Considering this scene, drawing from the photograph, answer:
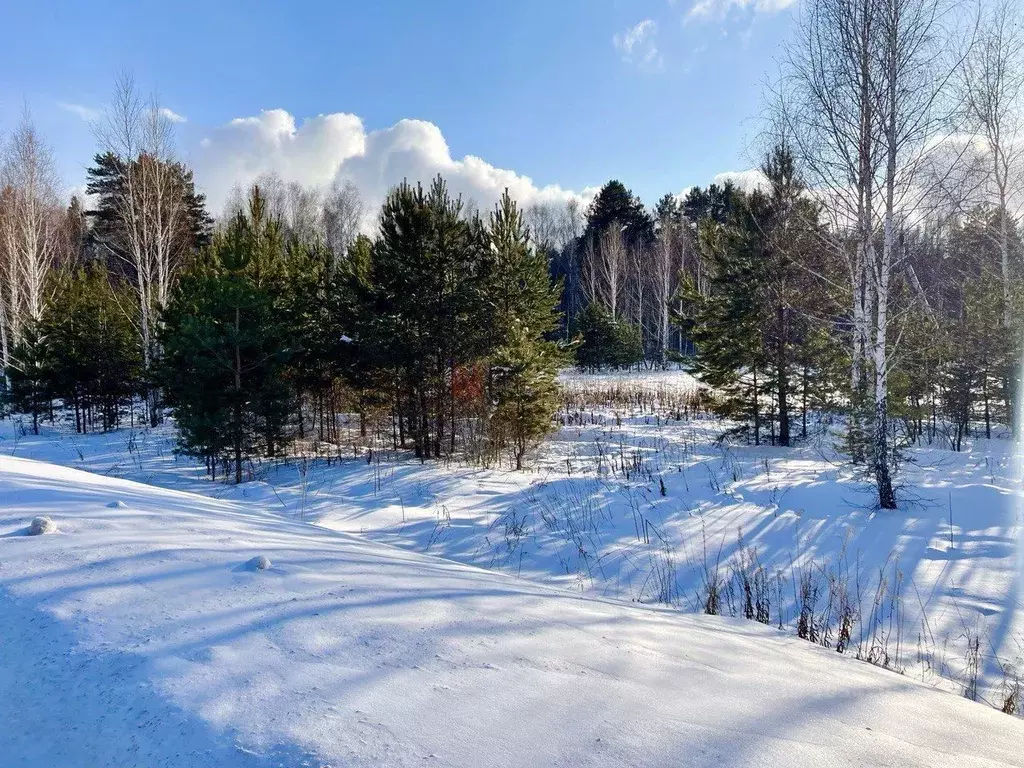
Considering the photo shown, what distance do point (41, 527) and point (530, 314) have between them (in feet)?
35.3

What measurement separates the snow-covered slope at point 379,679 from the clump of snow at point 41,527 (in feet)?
0.18

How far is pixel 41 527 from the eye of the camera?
3252 mm

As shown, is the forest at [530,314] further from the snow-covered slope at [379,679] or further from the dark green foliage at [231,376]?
the snow-covered slope at [379,679]

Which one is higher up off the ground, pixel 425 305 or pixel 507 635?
pixel 425 305

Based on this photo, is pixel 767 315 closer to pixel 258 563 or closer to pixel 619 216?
pixel 258 563

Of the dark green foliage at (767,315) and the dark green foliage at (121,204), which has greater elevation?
the dark green foliage at (121,204)

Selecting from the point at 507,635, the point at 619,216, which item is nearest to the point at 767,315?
the point at 507,635

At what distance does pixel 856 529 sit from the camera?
625 centimetres

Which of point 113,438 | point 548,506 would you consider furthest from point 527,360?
point 113,438

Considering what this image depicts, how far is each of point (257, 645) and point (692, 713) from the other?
6.05ft

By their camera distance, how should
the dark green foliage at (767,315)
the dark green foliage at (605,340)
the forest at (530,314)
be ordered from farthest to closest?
the dark green foliage at (605,340)
the dark green foliage at (767,315)
the forest at (530,314)

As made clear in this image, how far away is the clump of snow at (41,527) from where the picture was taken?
3.22m

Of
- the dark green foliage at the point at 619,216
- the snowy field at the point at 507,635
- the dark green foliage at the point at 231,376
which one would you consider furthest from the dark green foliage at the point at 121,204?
the dark green foliage at the point at 619,216

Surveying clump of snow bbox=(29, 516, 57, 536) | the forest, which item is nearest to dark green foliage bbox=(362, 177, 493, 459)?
the forest
